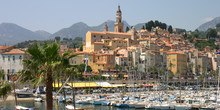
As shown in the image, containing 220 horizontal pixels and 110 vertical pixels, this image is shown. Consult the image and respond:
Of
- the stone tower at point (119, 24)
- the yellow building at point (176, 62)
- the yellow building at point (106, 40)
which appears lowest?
the yellow building at point (176, 62)

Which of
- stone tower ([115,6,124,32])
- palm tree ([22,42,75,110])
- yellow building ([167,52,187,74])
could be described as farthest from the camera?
stone tower ([115,6,124,32])

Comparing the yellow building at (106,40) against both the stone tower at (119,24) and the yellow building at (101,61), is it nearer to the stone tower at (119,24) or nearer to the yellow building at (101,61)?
the yellow building at (101,61)

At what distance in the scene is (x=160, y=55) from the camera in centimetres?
12800

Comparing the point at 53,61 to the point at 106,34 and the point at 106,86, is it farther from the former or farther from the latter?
the point at 106,34

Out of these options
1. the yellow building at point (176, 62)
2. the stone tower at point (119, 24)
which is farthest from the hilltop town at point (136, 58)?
the stone tower at point (119, 24)

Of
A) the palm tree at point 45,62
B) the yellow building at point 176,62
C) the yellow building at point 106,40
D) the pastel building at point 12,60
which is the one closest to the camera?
the palm tree at point 45,62

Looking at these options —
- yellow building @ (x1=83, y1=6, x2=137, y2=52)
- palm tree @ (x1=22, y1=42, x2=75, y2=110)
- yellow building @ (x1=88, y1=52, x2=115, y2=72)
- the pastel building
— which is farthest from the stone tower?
palm tree @ (x1=22, y1=42, x2=75, y2=110)

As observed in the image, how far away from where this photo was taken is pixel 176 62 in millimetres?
126062

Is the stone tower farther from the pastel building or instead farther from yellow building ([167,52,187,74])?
the pastel building

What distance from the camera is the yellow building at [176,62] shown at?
12588 cm

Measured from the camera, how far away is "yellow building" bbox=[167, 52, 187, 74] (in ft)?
413

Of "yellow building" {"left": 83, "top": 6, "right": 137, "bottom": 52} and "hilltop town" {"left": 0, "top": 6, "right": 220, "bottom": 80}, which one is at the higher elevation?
"yellow building" {"left": 83, "top": 6, "right": 137, "bottom": 52}

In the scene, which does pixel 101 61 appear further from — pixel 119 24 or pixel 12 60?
pixel 119 24

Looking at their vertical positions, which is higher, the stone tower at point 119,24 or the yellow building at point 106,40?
the stone tower at point 119,24
